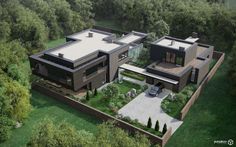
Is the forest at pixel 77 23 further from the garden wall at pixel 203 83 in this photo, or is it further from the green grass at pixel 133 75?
the green grass at pixel 133 75

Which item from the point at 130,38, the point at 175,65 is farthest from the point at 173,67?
the point at 130,38

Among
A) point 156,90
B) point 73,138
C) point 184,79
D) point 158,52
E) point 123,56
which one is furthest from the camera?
point 123,56

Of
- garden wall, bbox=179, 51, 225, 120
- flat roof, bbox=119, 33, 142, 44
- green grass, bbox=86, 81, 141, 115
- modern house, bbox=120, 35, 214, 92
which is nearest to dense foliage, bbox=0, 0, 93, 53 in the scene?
flat roof, bbox=119, 33, 142, 44

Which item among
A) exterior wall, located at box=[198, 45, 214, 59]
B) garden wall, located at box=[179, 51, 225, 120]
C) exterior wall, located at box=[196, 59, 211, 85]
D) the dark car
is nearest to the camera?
garden wall, located at box=[179, 51, 225, 120]

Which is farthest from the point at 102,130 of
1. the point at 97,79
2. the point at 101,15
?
the point at 101,15

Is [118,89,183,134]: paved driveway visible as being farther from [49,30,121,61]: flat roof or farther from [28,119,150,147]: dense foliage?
[28,119,150,147]: dense foliage

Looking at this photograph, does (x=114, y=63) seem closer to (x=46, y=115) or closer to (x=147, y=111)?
(x=147, y=111)
